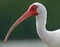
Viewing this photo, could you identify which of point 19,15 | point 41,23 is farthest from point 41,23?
point 19,15

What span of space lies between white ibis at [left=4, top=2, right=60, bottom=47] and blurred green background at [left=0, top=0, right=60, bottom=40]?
278 inches

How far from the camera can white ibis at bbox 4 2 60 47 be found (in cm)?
644

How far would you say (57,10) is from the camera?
600 inches

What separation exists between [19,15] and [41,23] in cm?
796

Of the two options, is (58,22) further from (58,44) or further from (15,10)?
(58,44)

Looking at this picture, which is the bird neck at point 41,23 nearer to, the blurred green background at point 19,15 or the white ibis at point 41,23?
the white ibis at point 41,23

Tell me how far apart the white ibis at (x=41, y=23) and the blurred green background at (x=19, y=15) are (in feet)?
23.2

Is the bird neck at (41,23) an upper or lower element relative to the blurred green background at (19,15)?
upper

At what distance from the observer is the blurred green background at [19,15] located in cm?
1422

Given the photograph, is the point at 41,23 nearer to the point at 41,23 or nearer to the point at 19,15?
the point at 41,23

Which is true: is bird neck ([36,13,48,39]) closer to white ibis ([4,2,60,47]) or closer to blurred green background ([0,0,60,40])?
white ibis ([4,2,60,47])

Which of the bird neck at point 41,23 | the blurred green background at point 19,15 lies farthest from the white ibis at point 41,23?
the blurred green background at point 19,15

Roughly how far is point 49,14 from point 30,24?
114 cm

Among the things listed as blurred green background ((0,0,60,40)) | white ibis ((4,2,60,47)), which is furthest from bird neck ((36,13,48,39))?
blurred green background ((0,0,60,40))
